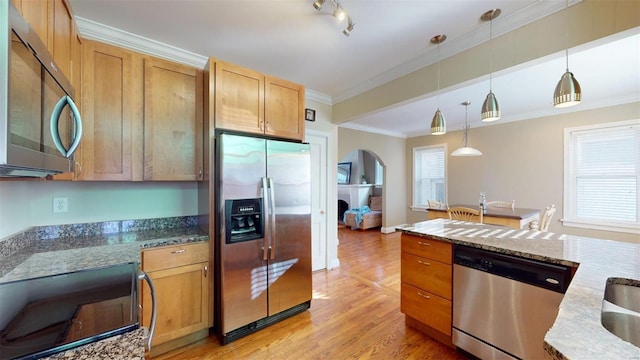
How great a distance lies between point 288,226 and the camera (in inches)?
94.9

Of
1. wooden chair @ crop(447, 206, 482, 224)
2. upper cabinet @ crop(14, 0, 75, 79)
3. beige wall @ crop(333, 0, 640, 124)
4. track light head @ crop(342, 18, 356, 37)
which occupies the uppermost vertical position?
track light head @ crop(342, 18, 356, 37)

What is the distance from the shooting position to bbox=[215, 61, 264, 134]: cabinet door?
213cm

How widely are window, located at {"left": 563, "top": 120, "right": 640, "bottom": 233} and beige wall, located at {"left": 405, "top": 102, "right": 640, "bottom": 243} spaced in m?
0.11

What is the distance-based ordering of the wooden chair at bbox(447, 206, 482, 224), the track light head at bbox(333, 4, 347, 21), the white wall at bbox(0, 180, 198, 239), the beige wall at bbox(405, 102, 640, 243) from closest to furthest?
1. the white wall at bbox(0, 180, 198, 239)
2. the track light head at bbox(333, 4, 347, 21)
3. the wooden chair at bbox(447, 206, 482, 224)
4. the beige wall at bbox(405, 102, 640, 243)

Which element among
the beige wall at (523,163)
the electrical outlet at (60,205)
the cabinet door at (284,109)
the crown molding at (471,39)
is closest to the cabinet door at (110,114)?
the electrical outlet at (60,205)

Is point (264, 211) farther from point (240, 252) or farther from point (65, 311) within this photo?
point (65, 311)

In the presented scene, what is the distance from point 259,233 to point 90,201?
1.42 metres

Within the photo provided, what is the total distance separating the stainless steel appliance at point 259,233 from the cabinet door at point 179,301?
4.9 inches

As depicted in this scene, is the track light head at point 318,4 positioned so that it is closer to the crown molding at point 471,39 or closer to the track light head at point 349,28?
the track light head at point 349,28

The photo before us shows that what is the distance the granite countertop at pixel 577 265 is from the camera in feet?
2.09

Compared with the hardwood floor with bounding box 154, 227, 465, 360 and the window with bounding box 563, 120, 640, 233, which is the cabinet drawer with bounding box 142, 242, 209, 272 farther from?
the window with bounding box 563, 120, 640, 233

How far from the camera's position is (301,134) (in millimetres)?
2664

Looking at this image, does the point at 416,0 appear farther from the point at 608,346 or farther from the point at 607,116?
the point at 607,116

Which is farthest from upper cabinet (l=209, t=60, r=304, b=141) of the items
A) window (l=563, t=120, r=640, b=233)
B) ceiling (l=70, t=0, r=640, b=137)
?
window (l=563, t=120, r=640, b=233)
